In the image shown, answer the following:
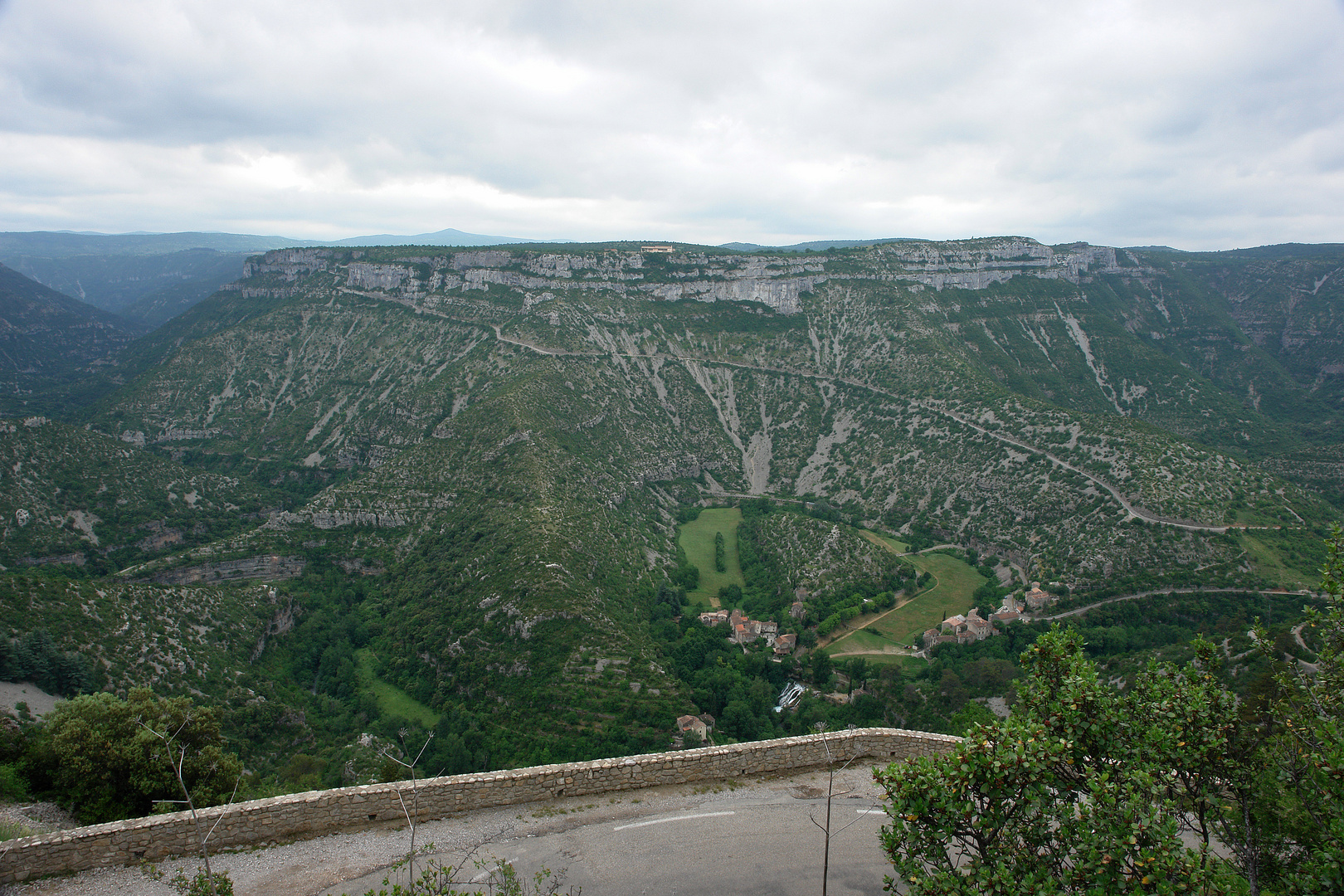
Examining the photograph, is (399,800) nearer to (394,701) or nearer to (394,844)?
(394,844)

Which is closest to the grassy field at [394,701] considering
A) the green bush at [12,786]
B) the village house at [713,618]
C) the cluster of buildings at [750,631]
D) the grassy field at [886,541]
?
the village house at [713,618]

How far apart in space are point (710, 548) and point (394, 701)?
160ft

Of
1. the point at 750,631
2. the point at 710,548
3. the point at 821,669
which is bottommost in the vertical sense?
the point at 821,669

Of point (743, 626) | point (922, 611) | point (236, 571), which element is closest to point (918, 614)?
point (922, 611)

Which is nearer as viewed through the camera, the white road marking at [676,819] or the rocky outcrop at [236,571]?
the white road marking at [676,819]

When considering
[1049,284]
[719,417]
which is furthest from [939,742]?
[1049,284]

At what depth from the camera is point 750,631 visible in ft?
226

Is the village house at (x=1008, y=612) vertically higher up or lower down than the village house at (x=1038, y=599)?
lower down

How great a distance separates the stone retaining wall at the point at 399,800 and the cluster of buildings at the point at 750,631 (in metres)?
47.0

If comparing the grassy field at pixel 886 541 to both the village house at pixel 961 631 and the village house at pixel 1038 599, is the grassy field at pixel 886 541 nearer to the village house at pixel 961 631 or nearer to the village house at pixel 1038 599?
the village house at pixel 1038 599

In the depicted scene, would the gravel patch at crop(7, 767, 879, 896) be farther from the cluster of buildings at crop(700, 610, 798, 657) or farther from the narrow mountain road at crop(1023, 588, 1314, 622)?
the narrow mountain road at crop(1023, 588, 1314, 622)

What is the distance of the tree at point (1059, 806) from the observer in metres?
9.53

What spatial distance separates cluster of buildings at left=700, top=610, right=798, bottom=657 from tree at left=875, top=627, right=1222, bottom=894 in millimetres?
56874

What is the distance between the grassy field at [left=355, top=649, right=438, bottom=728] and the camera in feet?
176
